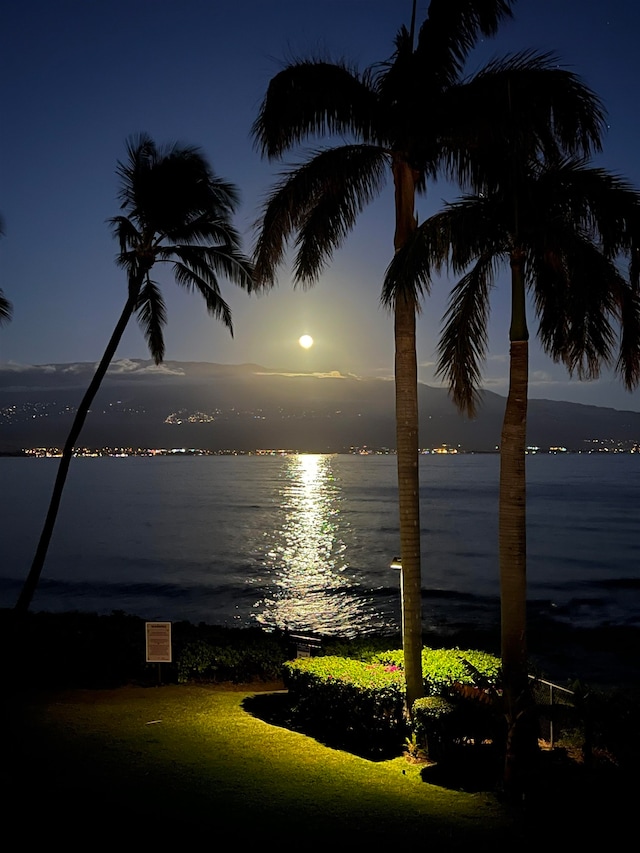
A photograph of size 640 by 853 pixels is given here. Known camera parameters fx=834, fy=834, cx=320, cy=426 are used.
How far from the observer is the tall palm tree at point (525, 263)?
35.4 ft

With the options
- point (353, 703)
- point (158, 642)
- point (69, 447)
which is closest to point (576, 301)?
point (353, 703)

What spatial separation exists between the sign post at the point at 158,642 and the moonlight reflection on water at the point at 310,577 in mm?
19428

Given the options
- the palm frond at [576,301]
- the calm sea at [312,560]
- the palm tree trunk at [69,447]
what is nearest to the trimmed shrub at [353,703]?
the palm frond at [576,301]

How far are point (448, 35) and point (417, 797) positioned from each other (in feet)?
32.0

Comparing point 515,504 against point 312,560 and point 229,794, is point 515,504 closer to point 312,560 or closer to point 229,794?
point 229,794

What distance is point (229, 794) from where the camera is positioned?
8938 millimetres

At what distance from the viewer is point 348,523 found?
78.1m

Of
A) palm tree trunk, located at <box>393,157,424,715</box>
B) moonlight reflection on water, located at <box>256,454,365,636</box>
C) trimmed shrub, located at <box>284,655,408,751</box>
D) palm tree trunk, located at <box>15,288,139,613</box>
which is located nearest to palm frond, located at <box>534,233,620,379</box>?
palm tree trunk, located at <box>393,157,424,715</box>

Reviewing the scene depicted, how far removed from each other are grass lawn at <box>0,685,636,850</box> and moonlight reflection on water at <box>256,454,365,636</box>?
22.2 meters

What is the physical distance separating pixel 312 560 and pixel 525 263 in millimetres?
45139

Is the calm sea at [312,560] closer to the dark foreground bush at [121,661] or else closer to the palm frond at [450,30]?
the dark foreground bush at [121,661]

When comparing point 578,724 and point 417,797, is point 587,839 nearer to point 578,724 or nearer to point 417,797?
point 417,797

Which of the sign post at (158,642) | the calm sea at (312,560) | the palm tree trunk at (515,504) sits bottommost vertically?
the calm sea at (312,560)

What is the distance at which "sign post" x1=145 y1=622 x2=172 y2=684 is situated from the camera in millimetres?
14211
